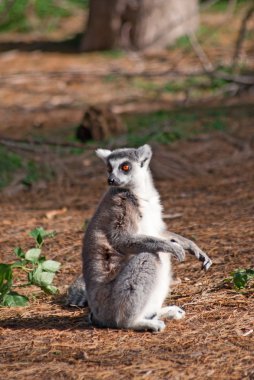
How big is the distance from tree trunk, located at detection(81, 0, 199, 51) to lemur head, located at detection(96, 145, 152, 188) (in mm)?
9501

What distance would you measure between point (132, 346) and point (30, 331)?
0.68 metres

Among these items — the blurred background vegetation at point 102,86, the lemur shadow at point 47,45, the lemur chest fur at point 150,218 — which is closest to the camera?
the lemur chest fur at point 150,218

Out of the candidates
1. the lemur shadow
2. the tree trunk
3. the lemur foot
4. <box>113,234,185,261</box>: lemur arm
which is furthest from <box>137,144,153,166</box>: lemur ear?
the lemur shadow

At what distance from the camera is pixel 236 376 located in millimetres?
3348

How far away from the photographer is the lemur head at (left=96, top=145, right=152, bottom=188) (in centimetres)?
444

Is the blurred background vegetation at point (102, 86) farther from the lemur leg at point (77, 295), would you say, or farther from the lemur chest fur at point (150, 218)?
the lemur chest fur at point (150, 218)

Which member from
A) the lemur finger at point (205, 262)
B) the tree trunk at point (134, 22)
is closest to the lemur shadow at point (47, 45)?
the tree trunk at point (134, 22)

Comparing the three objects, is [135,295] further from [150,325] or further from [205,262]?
[205,262]

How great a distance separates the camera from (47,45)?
1520 cm

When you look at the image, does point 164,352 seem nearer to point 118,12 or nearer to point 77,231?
point 77,231

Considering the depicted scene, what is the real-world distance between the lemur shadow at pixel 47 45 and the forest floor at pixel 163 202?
248mm

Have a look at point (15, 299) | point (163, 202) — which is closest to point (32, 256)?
point (15, 299)

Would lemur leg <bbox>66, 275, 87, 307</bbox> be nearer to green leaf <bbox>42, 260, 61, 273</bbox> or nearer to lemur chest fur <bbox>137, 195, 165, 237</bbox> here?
green leaf <bbox>42, 260, 61, 273</bbox>

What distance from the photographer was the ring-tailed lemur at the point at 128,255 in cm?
403
